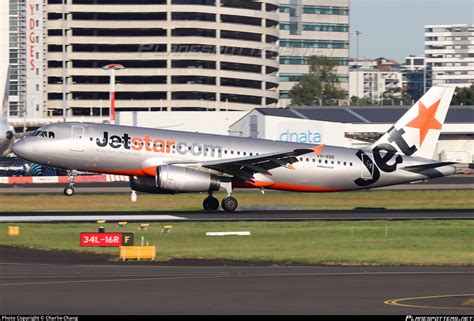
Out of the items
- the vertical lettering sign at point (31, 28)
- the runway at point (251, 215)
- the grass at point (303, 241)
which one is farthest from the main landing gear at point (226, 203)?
the vertical lettering sign at point (31, 28)

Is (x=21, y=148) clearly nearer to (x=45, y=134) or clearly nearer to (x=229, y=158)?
(x=45, y=134)

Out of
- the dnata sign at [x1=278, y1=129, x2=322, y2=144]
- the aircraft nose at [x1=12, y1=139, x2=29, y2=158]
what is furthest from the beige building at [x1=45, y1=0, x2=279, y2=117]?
the aircraft nose at [x1=12, y1=139, x2=29, y2=158]

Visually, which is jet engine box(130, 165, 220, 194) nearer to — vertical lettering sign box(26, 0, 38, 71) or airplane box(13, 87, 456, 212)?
airplane box(13, 87, 456, 212)

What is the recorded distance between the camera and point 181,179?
54094 millimetres

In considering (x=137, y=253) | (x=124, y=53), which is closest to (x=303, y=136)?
(x=137, y=253)

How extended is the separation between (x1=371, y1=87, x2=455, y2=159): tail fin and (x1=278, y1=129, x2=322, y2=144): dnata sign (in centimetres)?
4633

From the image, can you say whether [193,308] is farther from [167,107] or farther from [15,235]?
[167,107]

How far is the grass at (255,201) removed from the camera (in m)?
61.7

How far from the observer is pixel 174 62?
19925 centimetres

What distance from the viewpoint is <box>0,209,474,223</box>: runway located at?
51094 mm

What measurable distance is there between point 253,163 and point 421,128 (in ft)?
36.7

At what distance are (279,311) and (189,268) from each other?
9.96 meters

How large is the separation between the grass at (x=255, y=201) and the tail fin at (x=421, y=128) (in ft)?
13.1

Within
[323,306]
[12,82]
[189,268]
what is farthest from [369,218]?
[12,82]
